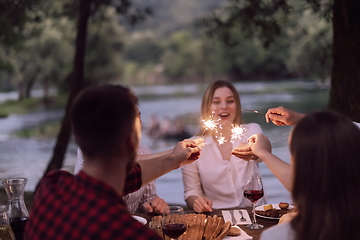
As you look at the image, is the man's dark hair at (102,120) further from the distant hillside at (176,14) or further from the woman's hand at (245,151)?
the distant hillside at (176,14)

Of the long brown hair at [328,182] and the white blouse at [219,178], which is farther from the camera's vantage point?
the white blouse at [219,178]

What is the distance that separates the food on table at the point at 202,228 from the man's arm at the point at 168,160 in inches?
11.6

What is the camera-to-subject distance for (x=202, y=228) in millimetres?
2010

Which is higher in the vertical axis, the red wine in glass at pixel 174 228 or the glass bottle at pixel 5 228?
the red wine in glass at pixel 174 228

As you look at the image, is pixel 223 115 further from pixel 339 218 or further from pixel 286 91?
pixel 286 91

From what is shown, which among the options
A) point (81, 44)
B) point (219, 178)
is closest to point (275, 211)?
point (219, 178)

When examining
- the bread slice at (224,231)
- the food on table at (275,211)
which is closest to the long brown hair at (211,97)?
the food on table at (275,211)

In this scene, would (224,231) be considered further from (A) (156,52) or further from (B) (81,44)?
(A) (156,52)

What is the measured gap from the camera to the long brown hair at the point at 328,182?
1.18 m

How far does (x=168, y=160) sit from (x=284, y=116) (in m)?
0.85

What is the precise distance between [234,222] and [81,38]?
428 centimetres

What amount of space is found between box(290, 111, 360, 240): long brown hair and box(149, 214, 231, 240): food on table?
30.4 inches

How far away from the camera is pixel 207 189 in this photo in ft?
10.4

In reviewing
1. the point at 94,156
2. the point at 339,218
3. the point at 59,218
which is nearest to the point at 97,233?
the point at 59,218
